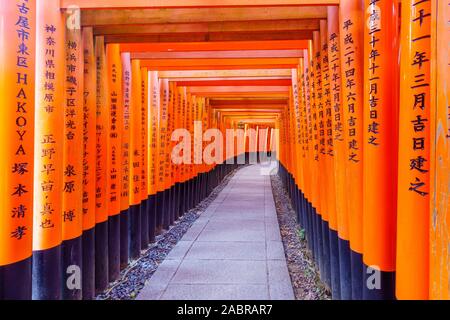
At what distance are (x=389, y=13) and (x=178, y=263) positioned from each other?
14.2ft

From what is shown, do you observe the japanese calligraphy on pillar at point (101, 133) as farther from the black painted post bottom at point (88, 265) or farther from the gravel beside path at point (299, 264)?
the gravel beside path at point (299, 264)

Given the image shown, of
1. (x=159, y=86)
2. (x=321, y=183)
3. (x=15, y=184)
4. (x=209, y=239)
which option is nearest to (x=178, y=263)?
(x=209, y=239)

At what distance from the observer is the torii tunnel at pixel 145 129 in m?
1.99

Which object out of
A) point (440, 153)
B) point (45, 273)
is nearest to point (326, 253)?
point (440, 153)

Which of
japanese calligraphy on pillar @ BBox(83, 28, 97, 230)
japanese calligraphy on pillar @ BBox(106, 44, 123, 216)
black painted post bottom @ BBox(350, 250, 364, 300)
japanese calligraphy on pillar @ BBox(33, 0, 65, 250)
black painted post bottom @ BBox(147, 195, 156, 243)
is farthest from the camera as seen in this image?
black painted post bottom @ BBox(147, 195, 156, 243)

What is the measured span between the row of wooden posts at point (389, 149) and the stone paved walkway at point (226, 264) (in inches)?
43.5

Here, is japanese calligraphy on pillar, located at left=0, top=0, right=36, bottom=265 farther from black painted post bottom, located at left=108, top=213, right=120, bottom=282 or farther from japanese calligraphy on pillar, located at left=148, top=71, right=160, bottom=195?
japanese calligraphy on pillar, located at left=148, top=71, right=160, bottom=195

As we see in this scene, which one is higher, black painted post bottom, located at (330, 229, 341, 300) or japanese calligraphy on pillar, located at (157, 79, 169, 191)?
japanese calligraphy on pillar, located at (157, 79, 169, 191)

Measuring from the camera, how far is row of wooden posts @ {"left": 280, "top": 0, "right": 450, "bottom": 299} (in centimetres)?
180

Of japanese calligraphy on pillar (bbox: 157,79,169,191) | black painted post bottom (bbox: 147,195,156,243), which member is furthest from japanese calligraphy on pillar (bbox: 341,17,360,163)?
japanese calligraphy on pillar (bbox: 157,79,169,191)

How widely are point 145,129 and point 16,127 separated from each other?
368 cm

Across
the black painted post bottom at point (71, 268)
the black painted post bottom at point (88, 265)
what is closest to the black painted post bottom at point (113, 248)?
the black painted post bottom at point (88, 265)

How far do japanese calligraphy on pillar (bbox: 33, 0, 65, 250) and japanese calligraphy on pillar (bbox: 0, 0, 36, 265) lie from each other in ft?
1.42

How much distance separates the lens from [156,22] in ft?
13.1
